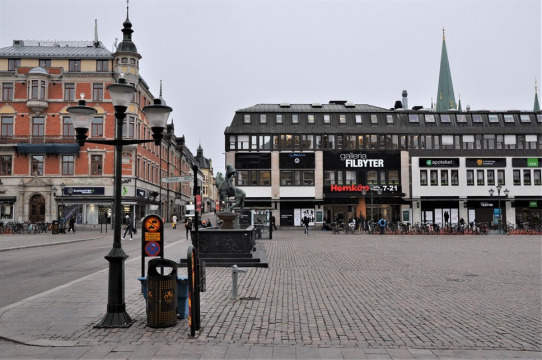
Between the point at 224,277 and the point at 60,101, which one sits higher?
the point at 60,101

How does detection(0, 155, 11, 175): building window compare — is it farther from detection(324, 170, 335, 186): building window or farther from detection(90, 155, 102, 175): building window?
detection(324, 170, 335, 186): building window

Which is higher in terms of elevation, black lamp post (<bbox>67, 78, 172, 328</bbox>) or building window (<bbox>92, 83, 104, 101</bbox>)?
building window (<bbox>92, 83, 104, 101</bbox>)

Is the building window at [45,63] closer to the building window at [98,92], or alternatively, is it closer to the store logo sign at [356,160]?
the building window at [98,92]

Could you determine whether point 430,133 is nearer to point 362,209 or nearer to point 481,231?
point 362,209

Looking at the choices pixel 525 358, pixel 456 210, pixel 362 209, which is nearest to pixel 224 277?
pixel 525 358

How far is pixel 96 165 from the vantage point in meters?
49.8

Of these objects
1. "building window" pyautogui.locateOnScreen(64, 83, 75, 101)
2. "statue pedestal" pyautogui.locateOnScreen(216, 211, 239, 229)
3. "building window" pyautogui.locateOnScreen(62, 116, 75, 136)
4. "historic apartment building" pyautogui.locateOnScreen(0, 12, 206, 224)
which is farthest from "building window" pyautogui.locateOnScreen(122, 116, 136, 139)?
"statue pedestal" pyautogui.locateOnScreen(216, 211, 239, 229)

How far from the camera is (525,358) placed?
6.28 metres

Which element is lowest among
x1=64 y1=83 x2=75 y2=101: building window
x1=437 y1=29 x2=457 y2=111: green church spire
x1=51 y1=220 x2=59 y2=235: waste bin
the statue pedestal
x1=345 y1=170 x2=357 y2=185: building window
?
x1=51 y1=220 x2=59 y2=235: waste bin

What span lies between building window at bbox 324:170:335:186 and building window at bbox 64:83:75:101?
1145 inches

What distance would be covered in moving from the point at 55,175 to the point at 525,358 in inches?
1975

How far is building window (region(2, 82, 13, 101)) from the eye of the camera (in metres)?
49.9

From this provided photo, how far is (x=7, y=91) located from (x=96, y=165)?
40.1 feet

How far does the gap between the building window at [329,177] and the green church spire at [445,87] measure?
7761 cm
